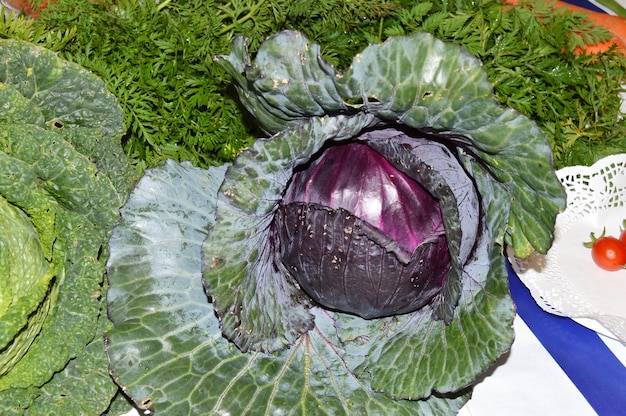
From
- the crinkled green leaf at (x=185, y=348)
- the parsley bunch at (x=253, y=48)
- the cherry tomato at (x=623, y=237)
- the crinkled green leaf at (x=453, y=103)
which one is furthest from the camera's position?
the cherry tomato at (x=623, y=237)

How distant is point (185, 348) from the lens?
4.99ft

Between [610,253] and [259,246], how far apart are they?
0.97 meters

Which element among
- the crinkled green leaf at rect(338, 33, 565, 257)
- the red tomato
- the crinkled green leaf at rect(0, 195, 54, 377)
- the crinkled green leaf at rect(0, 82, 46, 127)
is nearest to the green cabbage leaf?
the crinkled green leaf at rect(338, 33, 565, 257)

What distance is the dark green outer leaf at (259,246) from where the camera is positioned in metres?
1.34

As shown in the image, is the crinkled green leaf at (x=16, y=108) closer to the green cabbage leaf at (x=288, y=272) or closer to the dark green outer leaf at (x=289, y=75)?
the green cabbage leaf at (x=288, y=272)

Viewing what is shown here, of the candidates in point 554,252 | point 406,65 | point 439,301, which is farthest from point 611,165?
point 406,65

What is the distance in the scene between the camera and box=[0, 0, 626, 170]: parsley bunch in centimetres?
173

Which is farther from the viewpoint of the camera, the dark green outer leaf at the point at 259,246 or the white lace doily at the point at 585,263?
the white lace doily at the point at 585,263

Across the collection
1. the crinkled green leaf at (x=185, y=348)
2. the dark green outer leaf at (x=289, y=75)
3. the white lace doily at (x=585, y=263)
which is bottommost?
the crinkled green leaf at (x=185, y=348)

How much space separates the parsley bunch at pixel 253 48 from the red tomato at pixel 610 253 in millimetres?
260

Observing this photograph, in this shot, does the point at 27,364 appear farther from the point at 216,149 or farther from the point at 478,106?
the point at 478,106

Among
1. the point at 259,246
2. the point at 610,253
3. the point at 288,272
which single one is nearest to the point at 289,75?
the point at 259,246

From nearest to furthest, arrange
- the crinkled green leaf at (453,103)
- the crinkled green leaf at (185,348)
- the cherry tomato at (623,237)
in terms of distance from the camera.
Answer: the crinkled green leaf at (453,103) → the crinkled green leaf at (185,348) → the cherry tomato at (623,237)

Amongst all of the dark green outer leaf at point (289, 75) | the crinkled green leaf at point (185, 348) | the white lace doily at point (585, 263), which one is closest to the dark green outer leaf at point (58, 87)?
the crinkled green leaf at point (185, 348)
